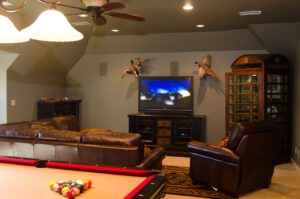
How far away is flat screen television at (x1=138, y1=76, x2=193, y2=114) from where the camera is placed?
7.11 metres

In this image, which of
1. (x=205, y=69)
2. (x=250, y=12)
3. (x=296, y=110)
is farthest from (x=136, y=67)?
(x=296, y=110)

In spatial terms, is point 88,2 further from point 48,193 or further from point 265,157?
point 265,157

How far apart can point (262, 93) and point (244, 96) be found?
1.35 feet

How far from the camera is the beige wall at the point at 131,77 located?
7078 millimetres

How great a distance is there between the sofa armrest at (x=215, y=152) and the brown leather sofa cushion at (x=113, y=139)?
1.25 metres

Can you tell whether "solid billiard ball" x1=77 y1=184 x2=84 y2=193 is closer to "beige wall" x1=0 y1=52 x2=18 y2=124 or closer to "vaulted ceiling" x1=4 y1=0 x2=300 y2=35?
"vaulted ceiling" x1=4 y1=0 x2=300 y2=35

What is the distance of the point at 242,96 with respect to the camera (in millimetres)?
6098

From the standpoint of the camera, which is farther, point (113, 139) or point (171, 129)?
point (171, 129)

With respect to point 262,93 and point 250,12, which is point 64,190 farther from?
point 262,93

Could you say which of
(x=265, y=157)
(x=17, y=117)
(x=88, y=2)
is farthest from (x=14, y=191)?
(x=17, y=117)

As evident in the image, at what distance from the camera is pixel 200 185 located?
14.7 feet

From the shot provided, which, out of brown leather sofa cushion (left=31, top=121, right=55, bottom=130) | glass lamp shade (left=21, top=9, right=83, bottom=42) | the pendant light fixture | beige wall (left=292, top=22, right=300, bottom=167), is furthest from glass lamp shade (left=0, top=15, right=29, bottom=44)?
beige wall (left=292, top=22, right=300, bottom=167)

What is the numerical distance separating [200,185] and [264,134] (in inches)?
47.5

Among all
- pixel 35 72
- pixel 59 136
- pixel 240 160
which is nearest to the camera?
pixel 59 136
